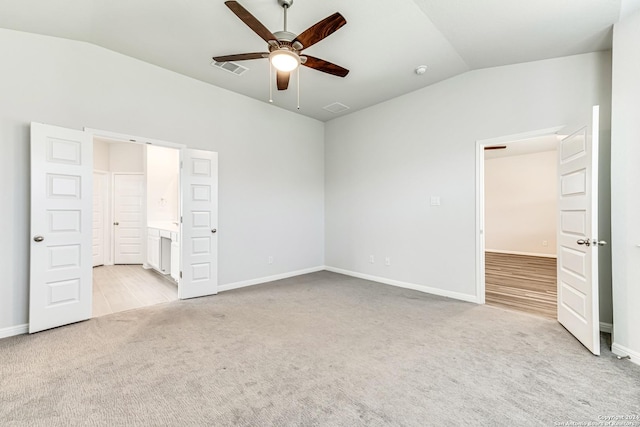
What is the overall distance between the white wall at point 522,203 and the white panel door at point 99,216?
10.2 metres

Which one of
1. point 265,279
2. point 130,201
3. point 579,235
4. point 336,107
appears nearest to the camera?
point 579,235

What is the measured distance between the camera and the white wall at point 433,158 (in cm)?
320

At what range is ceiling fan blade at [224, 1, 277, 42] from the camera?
74.4 inches

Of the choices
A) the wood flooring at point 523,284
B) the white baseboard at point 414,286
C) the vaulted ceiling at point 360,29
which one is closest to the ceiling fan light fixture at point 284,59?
the vaulted ceiling at point 360,29

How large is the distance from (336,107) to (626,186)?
392cm

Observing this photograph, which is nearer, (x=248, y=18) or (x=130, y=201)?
(x=248, y=18)

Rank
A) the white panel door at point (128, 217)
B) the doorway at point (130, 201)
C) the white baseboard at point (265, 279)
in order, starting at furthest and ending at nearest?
the white panel door at point (128, 217)
the doorway at point (130, 201)
the white baseboard at point (265, 279)

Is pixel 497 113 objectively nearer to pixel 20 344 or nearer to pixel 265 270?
pixel 265 270

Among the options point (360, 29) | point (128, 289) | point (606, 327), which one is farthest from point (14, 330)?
point (606, 327)

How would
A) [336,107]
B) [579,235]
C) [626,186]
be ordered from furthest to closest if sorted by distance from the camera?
1. [336,107]
2. [579,235]
3. [626,186]

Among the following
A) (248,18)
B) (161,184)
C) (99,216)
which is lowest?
(99,216)

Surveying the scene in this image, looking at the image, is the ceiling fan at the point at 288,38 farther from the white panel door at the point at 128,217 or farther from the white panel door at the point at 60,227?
the white panel door at the point at 128,217

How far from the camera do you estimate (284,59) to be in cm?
233

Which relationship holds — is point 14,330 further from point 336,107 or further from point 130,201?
point 336,107
